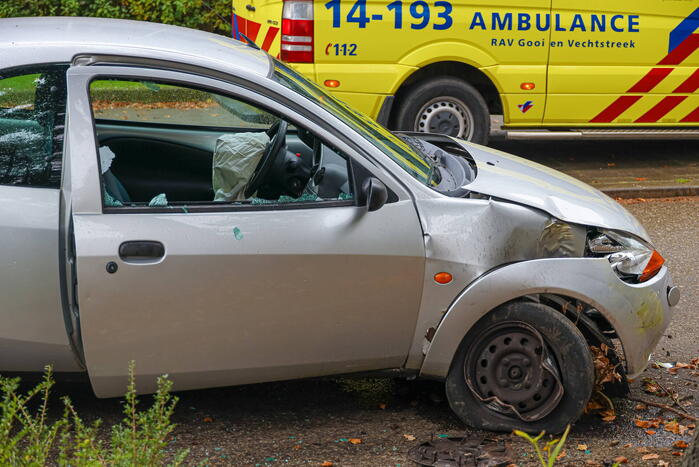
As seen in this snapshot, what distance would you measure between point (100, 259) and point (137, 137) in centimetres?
130

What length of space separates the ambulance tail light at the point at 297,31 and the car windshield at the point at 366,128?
3.75 meters

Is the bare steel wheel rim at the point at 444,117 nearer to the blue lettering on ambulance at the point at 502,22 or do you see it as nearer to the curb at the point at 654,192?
the blue lettering on ambulance at the point at 502,22

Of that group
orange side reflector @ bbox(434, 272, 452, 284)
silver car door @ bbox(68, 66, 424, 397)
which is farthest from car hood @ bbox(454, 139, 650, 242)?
silver car door @ bbox(68, 66, 424, 397)

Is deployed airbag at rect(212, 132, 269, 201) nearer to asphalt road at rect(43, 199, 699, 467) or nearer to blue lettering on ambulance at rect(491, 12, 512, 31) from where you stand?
asphalt road at rect(43, 199, 699, 467)

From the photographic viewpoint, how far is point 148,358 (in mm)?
4090

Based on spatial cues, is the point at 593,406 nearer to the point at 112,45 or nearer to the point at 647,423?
the point at 647,423

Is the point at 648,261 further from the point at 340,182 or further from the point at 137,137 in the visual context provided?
the point at 137,137

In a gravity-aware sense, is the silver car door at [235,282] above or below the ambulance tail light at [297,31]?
below

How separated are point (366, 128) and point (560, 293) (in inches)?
46.3

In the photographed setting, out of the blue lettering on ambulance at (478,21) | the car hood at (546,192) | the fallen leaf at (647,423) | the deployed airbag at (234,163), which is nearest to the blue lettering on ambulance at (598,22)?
the blue lettering on ambulance at (478,21)

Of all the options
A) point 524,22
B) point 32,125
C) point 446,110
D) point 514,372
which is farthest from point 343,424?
point 524,22

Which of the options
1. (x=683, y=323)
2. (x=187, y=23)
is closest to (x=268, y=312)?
(x=683, y=323)

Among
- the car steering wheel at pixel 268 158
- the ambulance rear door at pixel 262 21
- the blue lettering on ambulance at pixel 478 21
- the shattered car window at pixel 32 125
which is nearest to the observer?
the shattered car window at pixel 32 125

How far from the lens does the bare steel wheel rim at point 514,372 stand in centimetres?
440
